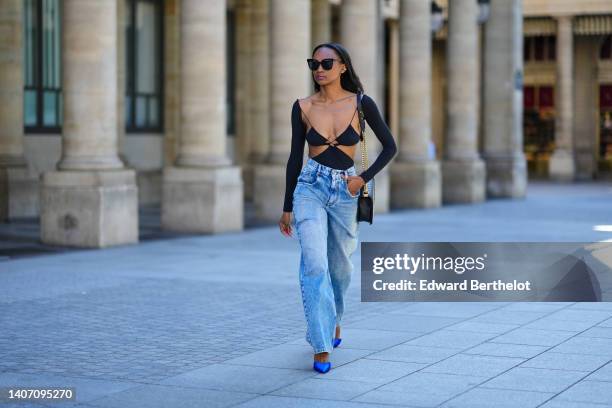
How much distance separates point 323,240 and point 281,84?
1596 cm

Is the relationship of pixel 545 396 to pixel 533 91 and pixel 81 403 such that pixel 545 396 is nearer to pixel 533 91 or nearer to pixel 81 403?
pixel 81 403

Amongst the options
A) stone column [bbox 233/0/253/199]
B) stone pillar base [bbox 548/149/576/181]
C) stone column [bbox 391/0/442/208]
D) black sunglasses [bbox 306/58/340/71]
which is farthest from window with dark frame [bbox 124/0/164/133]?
stone pillar base [bbox 548/149/576/181]

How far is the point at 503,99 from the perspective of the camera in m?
35.2

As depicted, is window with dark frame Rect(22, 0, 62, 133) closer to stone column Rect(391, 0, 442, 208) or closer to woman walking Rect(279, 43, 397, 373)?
stone column Rect(391, 0, 442, 208)

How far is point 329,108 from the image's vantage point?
9.12m

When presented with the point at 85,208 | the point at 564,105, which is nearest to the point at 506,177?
the point at 85,208

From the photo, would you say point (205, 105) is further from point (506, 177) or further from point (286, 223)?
point (506, 177)

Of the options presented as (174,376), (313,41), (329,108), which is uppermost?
(313,41)

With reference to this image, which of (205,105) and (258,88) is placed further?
(258,88)

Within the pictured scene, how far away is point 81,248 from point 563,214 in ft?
41.1

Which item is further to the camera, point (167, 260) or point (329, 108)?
point (167, 260)

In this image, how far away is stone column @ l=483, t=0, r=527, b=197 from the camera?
35.1m

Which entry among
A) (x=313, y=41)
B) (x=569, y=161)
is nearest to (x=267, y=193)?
(x=313, y=41)

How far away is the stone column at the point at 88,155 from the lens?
1848 cm
